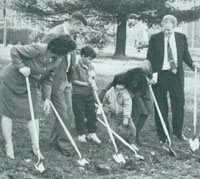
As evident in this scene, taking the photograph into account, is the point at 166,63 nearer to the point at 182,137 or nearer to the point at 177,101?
the point at 177,101

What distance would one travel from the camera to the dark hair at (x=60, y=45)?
6031 mm

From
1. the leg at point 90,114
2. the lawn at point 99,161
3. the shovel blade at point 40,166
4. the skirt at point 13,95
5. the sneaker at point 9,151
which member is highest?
the skirt at point 13,95

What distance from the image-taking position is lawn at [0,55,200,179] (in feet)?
18.9

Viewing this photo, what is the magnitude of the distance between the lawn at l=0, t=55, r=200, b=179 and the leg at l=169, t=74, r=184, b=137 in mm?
A: 190

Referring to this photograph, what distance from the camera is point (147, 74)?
757 centimetres

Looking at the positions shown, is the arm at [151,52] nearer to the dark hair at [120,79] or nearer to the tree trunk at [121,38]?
the dark hair at [120,79]

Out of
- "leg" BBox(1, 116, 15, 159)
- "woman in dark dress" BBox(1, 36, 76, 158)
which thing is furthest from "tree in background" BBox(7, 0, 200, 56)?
"leg" BBox(1, 116, 15, 159)

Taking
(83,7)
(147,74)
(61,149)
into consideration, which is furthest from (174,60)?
(83,7)

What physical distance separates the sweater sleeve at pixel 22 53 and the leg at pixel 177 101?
98.0 inches

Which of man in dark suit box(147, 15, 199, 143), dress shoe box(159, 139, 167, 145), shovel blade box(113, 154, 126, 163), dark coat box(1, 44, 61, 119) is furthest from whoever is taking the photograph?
dress shoe box(159, 139, 167, 145)

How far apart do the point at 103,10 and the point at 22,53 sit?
42.8ft

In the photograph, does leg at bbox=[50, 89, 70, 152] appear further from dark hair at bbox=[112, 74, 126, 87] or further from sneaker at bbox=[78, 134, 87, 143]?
dark hair at bbox=[112, 74, 126, 87]

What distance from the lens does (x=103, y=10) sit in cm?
1872

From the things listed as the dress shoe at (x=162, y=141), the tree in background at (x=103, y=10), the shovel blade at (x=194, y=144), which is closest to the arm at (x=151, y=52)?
the dress shoe at (x=162, y=141)
